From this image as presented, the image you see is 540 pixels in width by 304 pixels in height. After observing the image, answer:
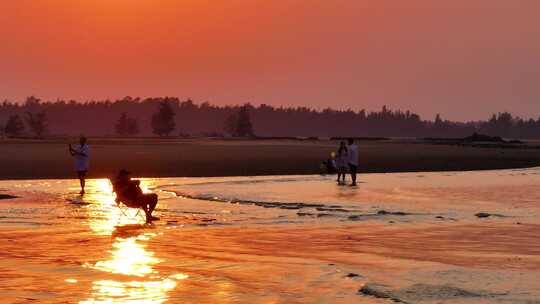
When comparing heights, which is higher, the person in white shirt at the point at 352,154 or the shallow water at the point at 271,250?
the person in white shirt at the point at 352,154

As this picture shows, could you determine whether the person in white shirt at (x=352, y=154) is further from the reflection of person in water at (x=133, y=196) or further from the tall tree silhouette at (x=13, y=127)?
the tall tree silhouette at (x=13, y=127)

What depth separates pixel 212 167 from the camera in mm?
51469

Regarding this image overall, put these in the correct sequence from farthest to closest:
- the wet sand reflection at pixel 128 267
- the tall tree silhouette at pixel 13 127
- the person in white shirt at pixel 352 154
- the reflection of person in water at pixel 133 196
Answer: the tall tree silhouette at pixel 13 127
the person in white shirt at pixel 352 154
the reflection of person in water at pixel 133 196
the wet sand reflection at pixel 128 267

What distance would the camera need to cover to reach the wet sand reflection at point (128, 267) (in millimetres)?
10516

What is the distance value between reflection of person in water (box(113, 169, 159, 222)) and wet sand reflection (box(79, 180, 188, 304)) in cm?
31

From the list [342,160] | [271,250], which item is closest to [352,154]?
[342,160]

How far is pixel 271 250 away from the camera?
1477 centimetres

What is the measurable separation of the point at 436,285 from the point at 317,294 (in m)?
1.70

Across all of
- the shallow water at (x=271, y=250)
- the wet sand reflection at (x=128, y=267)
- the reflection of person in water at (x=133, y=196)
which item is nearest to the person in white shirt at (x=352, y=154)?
the shallow water at (x=271, y=250)

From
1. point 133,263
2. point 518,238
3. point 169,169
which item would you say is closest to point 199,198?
point 518,238

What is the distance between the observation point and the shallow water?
35.9ft

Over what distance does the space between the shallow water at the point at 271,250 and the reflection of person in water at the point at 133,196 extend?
0.39 meters

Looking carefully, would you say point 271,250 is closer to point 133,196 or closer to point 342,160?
point 133,196

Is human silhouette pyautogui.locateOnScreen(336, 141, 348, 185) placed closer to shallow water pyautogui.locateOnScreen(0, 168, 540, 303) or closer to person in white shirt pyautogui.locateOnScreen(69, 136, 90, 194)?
shallow water pyautogui.locateOnScreen(0, 168, 540, 303)
